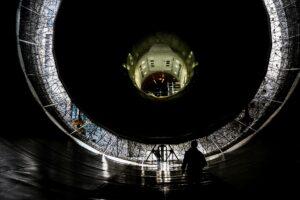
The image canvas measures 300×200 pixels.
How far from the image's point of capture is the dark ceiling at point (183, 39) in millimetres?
5648

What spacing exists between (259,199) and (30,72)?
5.12 meters

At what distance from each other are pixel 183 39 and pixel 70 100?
2583 millimetres

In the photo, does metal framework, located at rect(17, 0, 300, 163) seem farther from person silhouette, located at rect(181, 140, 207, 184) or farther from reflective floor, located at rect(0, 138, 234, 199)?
person silhouette, located at rect(181, 140, 207, 184)

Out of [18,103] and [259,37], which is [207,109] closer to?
[259,37]

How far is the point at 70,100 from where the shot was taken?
21.0 feet

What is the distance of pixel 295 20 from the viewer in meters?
6.18

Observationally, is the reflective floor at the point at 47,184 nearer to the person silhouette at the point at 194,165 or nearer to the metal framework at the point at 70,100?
the person silhouette at the point at 194,165

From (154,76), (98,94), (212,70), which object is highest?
(154,76)

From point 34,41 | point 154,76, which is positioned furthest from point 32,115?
point 154,76

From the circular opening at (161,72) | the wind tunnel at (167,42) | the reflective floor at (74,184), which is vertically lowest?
the reflective floor at (74,184)

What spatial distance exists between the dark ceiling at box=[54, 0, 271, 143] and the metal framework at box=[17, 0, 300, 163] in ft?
1.98

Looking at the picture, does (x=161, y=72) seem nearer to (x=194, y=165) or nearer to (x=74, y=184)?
(x=194, y=165)

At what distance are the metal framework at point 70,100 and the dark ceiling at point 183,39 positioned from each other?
0.60m

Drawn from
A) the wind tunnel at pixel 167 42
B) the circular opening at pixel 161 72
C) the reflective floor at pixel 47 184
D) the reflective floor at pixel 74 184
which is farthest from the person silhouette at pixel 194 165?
the circular opening at pixel 161 72
